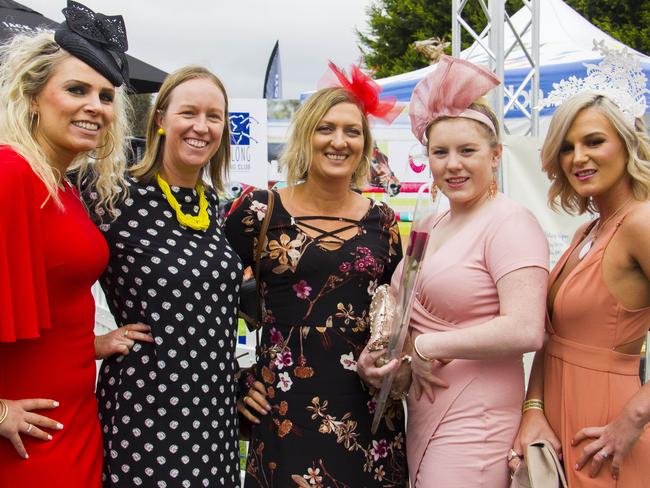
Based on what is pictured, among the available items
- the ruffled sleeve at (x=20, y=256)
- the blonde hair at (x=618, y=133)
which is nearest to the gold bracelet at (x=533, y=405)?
the blonde hair at (x=618, y=133)

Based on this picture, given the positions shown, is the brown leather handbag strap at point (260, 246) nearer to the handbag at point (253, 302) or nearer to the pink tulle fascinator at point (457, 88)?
the handbag at point (253, 302)

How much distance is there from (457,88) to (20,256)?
1.42 meters

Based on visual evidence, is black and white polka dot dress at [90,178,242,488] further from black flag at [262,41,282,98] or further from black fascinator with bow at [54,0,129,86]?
black flag at [262,41,282,98]

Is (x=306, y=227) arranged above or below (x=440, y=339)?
above

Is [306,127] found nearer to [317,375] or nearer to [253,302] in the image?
[253,302]

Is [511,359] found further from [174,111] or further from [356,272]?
[174,111]

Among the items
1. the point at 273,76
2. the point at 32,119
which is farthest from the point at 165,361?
the point at 273,76

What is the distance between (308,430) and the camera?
2312 mm

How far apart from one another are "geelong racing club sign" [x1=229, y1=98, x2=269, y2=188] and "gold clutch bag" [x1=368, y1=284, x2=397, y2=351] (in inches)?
186

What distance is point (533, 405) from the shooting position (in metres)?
2.08

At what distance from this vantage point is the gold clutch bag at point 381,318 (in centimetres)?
219

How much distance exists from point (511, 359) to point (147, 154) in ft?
4.79

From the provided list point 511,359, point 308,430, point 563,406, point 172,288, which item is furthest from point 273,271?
point 563,406

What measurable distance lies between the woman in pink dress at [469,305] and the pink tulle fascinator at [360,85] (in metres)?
0.41
